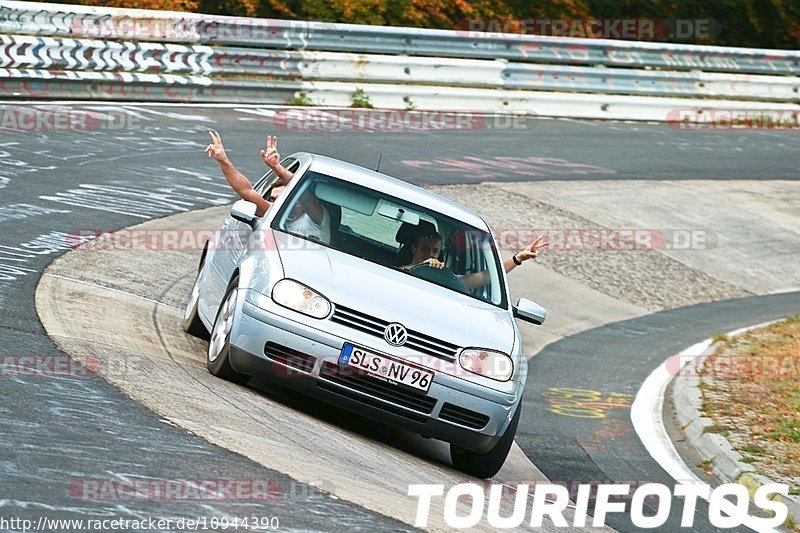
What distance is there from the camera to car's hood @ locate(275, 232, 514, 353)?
7605 mm

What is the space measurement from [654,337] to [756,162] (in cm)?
1011

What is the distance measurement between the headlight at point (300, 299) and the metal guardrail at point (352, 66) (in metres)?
11.3

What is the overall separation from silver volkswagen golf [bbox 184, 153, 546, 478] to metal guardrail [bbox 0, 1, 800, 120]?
10580 millimetres

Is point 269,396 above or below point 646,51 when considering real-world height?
below

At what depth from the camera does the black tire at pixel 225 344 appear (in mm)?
7879

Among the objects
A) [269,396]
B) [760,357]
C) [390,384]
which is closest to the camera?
[390,384]

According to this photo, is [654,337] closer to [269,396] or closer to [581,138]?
[269,396]

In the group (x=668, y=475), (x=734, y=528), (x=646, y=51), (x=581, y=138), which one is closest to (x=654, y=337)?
(x=668, y=475)

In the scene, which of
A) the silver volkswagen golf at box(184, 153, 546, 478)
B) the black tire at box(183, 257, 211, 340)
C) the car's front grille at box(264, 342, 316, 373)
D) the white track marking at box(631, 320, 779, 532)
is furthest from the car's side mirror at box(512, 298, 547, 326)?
the black tire at box(183, 257, 211, 340)

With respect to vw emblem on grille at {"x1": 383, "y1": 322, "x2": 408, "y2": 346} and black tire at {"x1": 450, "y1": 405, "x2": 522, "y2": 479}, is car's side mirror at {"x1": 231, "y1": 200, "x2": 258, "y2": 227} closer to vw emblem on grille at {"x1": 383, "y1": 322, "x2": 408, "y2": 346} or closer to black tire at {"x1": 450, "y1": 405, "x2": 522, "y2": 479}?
vw emblem on grille at {"x1": 383, "y1": 322, "x2": 408, "y2": 346}

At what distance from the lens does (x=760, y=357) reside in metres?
12.4

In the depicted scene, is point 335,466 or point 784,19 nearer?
point 335,466

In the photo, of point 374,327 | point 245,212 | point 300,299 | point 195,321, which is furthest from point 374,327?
point 195,321

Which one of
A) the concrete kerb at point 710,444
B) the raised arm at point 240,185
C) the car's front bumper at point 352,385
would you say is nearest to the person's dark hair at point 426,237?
the raised arm at point 240,185
